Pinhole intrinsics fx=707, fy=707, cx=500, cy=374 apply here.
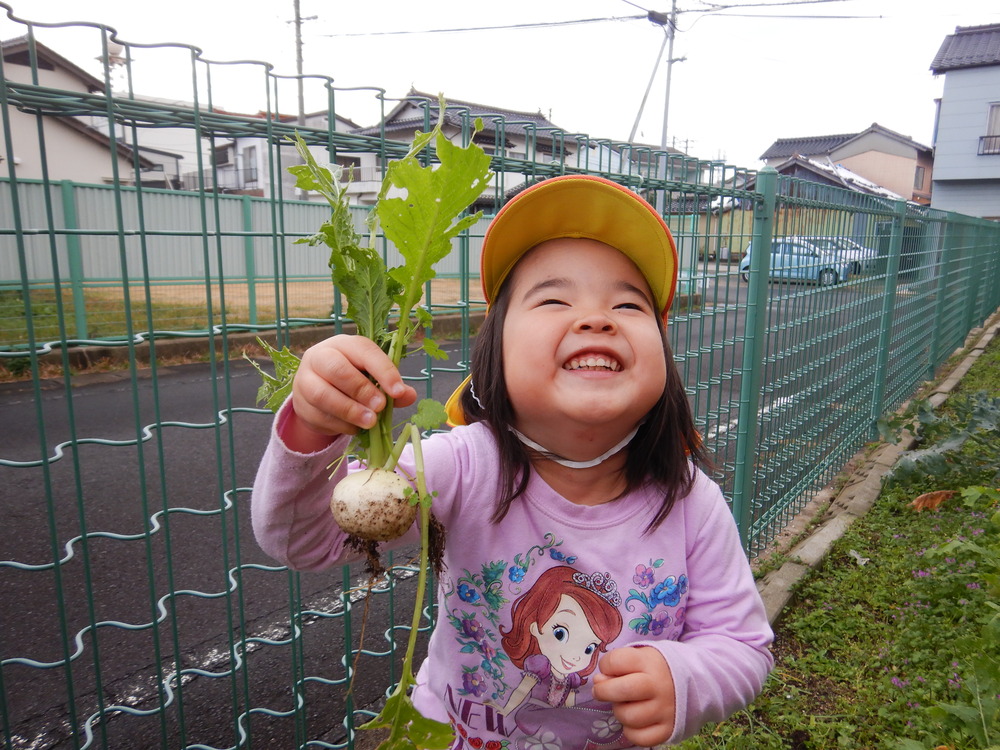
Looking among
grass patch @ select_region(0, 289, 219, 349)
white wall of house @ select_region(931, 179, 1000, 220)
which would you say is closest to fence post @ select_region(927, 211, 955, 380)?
grass patch @ select_region(0, 289, 219, 349)

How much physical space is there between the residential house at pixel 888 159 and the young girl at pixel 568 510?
Answer: 40.5m

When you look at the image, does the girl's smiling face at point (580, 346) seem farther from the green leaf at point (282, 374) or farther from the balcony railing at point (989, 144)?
the balcony railing at point (989, 144)

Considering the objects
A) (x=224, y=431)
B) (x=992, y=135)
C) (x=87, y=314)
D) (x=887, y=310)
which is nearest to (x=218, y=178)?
(x=224, y=431)

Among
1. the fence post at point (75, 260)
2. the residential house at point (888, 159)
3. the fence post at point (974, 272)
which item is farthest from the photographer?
the residential house at point (888, 159)

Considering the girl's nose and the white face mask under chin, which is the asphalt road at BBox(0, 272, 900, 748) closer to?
the white face mask under chin

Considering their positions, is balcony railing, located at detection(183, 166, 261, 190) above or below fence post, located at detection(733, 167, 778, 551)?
above

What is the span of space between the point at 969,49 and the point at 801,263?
30.8 meters

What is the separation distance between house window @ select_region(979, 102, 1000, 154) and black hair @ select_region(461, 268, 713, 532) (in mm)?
31531

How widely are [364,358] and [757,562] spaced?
3.13 meters

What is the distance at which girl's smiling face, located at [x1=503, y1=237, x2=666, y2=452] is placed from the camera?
1.18 m

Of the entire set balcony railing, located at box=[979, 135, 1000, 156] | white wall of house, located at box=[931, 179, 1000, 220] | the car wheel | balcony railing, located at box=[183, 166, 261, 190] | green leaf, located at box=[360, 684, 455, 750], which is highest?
balcony railing, located at box=[979, 135, 1000, 156]

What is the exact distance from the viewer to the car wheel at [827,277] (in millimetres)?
4125

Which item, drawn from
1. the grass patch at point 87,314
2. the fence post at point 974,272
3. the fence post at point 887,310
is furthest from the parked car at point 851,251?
the fence post at point 974,272

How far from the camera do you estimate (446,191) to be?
3.10 feet
